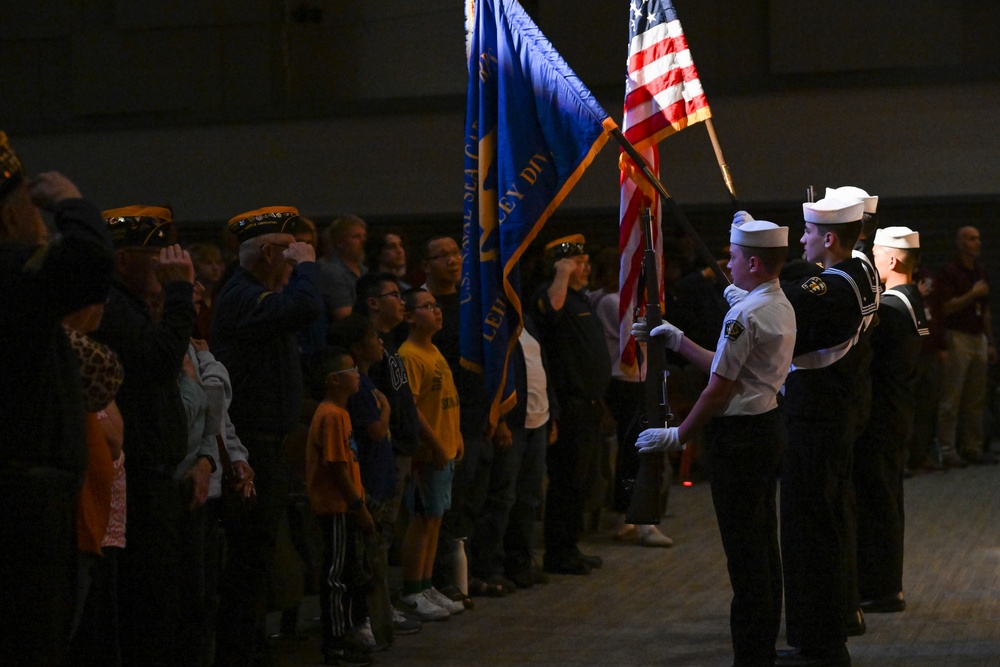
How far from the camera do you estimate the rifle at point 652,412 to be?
5.56m

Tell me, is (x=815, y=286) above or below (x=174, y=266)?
below

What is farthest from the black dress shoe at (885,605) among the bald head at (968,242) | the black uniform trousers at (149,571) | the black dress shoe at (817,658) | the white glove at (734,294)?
the bald head at (968,242)

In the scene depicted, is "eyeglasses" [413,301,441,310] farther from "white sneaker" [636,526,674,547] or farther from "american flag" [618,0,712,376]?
"white sneaker" [636,526,674,547]

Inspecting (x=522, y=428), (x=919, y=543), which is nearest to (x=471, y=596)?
(x=522, y=428)

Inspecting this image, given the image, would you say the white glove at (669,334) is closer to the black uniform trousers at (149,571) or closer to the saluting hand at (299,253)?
the saluting hand at (299,253)

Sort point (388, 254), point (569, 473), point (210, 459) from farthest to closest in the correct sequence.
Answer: point (569, 473) < point (388, 254) < point (210, 459)

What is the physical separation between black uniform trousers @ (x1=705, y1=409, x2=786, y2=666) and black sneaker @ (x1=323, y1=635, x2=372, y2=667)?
1626 mm

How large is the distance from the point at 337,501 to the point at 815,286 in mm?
2291

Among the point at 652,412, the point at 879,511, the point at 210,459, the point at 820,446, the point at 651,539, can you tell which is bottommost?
the point at 651,539

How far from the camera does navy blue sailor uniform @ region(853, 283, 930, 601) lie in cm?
715

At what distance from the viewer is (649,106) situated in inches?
246

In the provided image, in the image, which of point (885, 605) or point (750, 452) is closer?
point (750, 452)

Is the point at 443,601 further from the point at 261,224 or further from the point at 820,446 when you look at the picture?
the point at 261,224

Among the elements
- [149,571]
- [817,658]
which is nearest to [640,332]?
[817,658]
